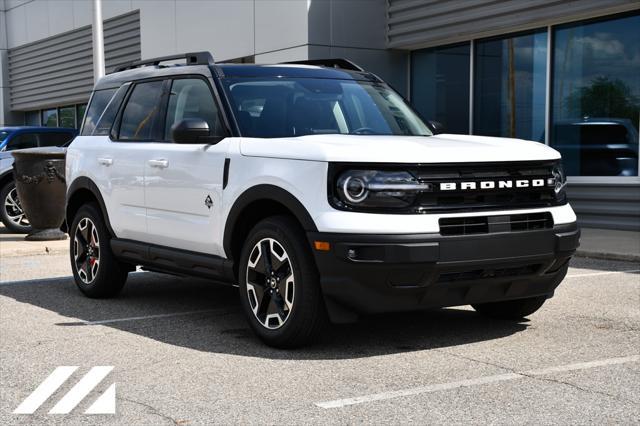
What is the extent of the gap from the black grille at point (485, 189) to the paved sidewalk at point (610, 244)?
201 inches

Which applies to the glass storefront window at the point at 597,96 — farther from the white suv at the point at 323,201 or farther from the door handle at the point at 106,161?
the door handle at the point at 106,161

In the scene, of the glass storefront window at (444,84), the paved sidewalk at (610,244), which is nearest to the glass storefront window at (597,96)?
the paved sidewalk at (610,244)

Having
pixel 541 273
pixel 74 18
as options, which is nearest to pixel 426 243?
pixel 541 273

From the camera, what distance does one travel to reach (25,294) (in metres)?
8.45

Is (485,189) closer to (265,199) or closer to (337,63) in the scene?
(265,199)

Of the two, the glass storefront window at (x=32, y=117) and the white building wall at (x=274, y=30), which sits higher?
the white building wall at (x=274, y=30)

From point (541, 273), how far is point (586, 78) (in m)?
9.48

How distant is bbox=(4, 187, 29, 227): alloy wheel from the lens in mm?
14547

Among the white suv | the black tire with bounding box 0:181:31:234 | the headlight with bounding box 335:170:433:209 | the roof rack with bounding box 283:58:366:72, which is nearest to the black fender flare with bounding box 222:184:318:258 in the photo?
the white suv

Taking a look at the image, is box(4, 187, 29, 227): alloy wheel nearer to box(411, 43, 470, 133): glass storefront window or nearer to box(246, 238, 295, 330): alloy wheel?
box(411, 43, 470, 133): glass storefront window

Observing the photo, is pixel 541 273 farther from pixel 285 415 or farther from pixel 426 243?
pixel 285 415

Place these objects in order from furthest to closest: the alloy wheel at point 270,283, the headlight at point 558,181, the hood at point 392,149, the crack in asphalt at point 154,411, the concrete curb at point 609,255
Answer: the concrete curb at point 609,255, the headlight at point 558,181, the alloy wheel at point 270,283, the hood at point 392,149, the crack in asphalt at point 154,411

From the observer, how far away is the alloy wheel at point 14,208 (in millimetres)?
14547

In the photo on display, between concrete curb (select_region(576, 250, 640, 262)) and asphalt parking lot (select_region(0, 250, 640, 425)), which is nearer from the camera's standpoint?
asphalt parking lot (select_region(0, 250, 640, 425))
